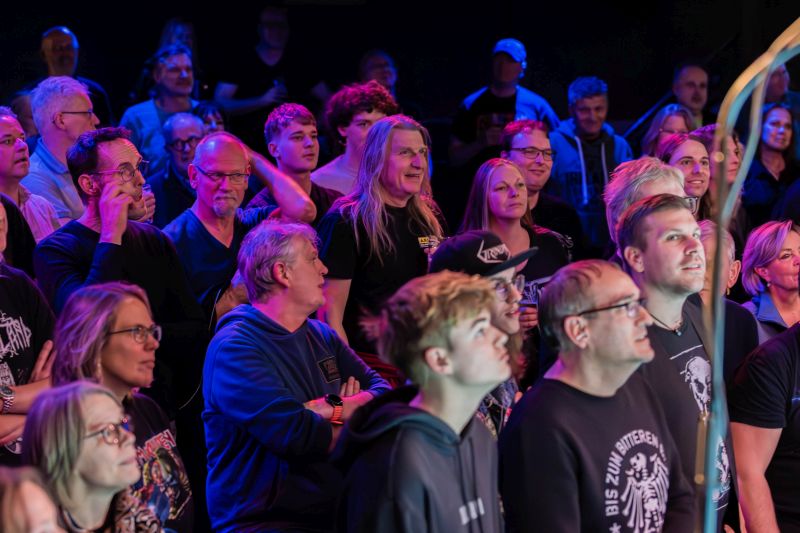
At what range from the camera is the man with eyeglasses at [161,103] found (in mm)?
5918

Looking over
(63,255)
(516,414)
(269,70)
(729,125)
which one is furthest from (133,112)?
(729,125)

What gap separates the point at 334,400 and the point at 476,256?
621 mm

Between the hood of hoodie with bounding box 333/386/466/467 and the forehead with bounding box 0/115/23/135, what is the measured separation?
2.42 metres

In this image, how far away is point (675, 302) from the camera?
3510 mm

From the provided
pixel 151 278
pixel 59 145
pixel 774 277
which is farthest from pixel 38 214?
pixel 774 277

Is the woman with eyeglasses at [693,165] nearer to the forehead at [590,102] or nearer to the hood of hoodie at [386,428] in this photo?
the forehead at [590,102]

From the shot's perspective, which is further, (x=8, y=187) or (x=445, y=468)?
(x=8, y=187)

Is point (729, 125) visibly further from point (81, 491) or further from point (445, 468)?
point (81, 491)

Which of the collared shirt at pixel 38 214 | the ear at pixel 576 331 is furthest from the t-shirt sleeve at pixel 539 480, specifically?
the collared shirt at pixel 38 214

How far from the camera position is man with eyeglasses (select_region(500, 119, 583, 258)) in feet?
17.8

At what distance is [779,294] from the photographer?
4430mm

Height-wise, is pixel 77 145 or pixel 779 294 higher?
pixel 77 145

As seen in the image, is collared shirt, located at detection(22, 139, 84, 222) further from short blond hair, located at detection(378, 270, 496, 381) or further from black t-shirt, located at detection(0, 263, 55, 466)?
short blond hair, located at detection(378, 270, 496, 381)

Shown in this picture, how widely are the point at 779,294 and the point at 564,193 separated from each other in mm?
1992
